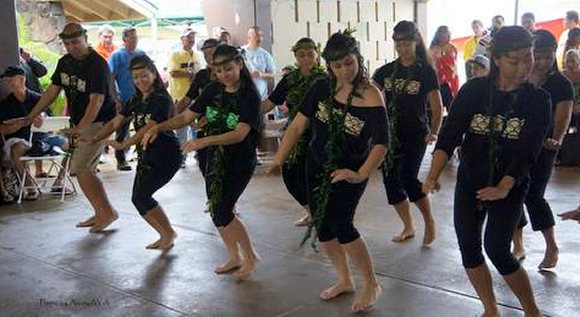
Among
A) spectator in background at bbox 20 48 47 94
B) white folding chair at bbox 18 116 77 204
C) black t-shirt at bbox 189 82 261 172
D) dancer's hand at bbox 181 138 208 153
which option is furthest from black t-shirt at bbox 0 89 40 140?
dancer's hand at bbox 181 138 208 153

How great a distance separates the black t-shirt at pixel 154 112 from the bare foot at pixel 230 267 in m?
1.03

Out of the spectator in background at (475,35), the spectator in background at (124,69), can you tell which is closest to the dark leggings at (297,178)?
the spectator in background at (124,69)

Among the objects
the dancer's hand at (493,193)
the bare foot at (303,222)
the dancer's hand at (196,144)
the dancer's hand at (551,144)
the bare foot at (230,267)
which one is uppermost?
the dancer's hand at (196,144)

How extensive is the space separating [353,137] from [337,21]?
834 centimetres

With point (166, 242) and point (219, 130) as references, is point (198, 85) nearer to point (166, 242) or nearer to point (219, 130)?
point (166, 242)

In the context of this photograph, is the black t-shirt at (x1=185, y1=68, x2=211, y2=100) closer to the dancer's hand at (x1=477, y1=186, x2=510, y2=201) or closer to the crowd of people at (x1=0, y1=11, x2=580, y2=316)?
the crowd of people at (x1=0, y1=11, x2=580, y2=316)

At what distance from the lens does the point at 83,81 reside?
5398 mm

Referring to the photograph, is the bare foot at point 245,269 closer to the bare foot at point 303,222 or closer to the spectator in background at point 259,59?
the bare foot at point 303,222

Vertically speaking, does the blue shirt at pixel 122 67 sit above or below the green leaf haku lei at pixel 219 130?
above

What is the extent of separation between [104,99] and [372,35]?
728 centimetres

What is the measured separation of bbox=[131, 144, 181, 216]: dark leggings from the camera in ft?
15.5

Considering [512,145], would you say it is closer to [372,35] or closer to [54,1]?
[372,35]

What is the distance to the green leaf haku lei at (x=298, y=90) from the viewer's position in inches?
180

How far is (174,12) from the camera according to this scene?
15414 mm
